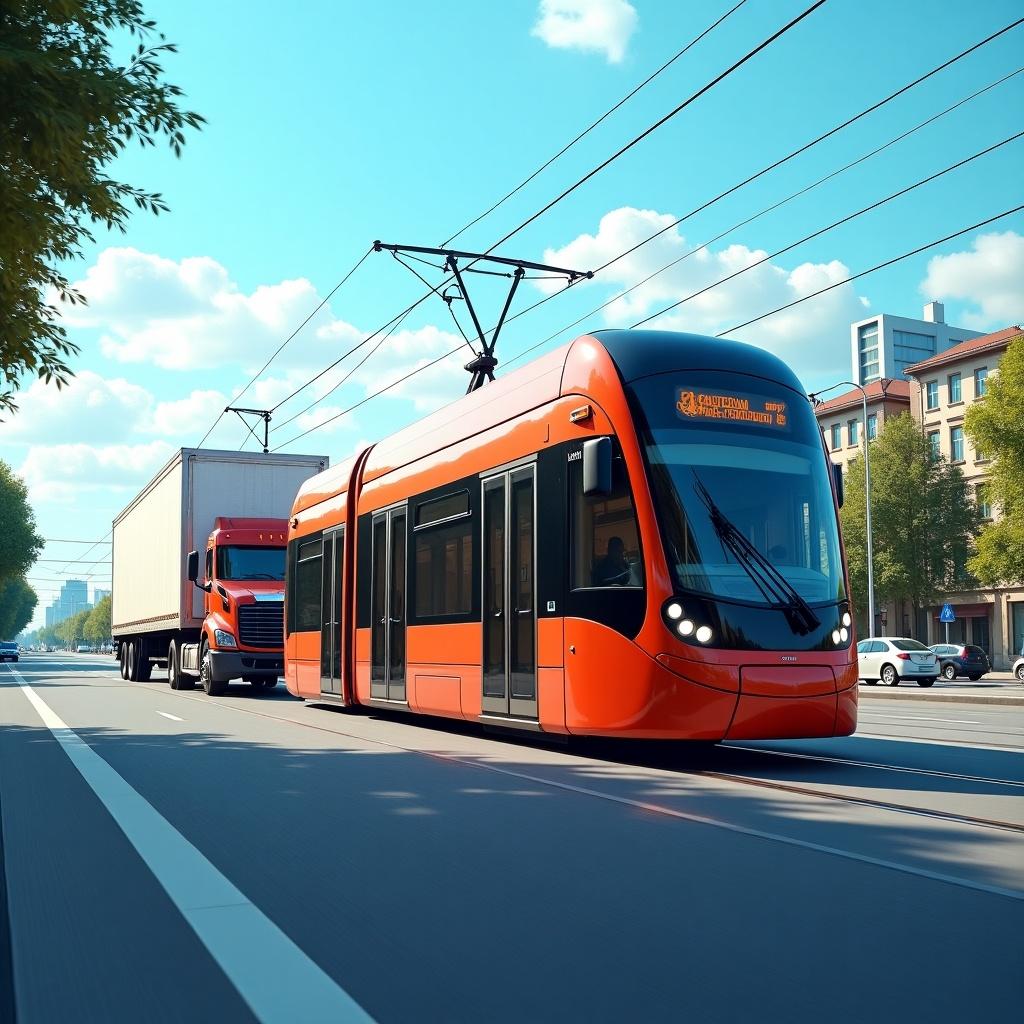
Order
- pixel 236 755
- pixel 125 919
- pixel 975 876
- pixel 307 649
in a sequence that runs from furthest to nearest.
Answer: pixel 307 649
pixel 236 755
pixel 975 876
pixel 125 919

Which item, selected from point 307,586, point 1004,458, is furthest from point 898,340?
point 307,586

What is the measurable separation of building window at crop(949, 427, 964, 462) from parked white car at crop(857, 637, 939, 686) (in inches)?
1103

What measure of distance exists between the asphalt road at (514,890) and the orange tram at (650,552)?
0.64 meters

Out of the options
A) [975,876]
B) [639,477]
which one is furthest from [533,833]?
[639,477]

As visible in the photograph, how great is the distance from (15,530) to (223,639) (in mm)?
68347

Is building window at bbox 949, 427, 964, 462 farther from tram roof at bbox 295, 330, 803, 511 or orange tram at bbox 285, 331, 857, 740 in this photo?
orange tram at bbox 285, 331, 857, 740

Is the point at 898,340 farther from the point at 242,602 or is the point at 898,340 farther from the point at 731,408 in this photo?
the point at 731,408

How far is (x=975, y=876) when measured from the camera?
215 inches

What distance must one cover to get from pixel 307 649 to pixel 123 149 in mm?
8905

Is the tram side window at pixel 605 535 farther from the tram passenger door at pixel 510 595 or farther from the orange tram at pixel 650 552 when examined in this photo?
the tram passenger door at pixel 510 595

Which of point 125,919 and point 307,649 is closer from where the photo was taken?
point 125,919

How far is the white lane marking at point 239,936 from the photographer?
3750 mm

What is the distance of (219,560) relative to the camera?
2472 centimetres

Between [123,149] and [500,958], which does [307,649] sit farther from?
[500,958]
